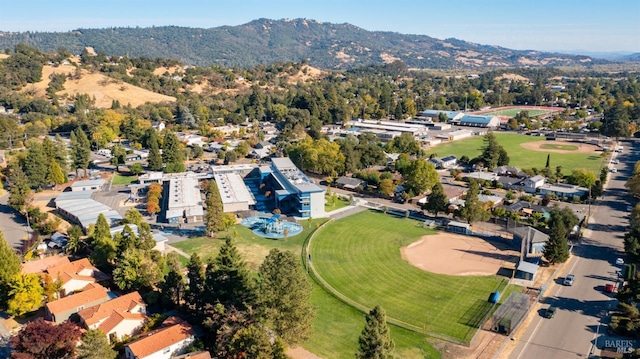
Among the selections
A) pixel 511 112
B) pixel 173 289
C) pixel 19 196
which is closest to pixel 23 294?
pixel 173 289

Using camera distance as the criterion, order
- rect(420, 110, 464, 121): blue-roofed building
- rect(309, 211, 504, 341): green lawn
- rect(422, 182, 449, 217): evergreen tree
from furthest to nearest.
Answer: rect(420, 110, 464, 121): blue-roofed building → rect(422, 182, 449, 217): evergreen tree → rect(309, 211, 504, 341): green lawn

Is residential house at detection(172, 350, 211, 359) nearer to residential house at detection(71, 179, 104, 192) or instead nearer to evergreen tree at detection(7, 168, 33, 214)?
evergreen tree at detection(7, 168, 33, 214)

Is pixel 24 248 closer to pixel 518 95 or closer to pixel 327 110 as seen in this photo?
pixel 327 110

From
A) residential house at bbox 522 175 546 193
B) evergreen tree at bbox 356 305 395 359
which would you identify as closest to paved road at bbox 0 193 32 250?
evergreen tree at bbox 356 305 395 359

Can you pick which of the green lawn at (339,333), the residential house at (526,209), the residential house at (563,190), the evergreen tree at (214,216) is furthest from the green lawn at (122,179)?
the residential house at (563,190)

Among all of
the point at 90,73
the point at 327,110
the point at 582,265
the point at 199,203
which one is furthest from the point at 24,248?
the point at 90,73

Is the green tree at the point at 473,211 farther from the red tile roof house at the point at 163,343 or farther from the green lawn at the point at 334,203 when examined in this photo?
the red tile roof house at the point at 163,343

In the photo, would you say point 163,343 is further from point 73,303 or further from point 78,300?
point 78,300
